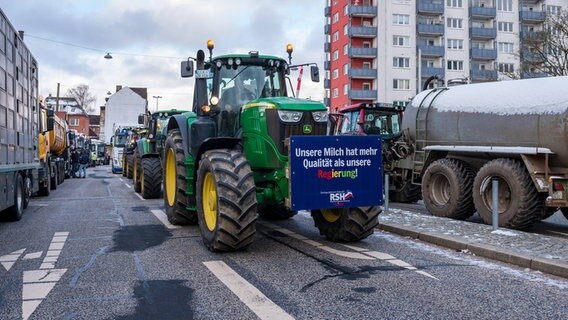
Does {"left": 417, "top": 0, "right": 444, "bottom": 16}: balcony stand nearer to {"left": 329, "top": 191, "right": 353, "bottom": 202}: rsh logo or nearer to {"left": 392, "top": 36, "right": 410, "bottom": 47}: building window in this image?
{"left": 392, "top": 36, "right": 410, "bottom": 47}: building window

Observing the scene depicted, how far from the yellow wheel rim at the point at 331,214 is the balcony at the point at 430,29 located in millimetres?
64314

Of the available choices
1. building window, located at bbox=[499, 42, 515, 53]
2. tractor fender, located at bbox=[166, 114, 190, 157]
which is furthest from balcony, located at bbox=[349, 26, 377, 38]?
tractor fender, located at bbox=[166, 114, 190, 157]

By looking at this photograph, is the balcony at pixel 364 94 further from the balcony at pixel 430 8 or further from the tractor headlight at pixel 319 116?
the tractor headlight at pixel 319 116

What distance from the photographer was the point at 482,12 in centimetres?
7000

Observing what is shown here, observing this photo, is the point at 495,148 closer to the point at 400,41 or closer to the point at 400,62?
the point at 400,62

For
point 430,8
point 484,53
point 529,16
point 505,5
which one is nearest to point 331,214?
point 430,8

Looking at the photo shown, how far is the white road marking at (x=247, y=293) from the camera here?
191 inches

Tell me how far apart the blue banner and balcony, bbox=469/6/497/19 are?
227ft

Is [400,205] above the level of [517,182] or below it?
below

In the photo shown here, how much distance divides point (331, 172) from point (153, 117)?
41.5 ft

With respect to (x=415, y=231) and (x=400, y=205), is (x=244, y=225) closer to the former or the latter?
(x=415, y=231)

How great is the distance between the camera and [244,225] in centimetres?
696

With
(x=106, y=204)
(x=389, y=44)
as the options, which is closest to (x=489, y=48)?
(x=389, y=44)

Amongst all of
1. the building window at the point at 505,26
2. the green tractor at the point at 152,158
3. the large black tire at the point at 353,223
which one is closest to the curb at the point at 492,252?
the large black tire at the point at 353,223
